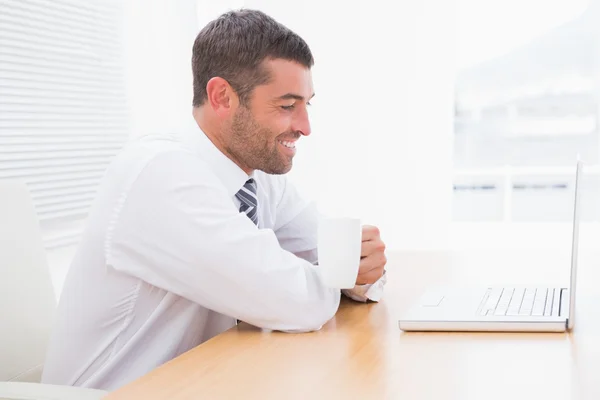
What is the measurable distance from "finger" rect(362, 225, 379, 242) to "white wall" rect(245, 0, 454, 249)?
9.43 feet

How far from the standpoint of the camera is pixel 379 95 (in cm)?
424

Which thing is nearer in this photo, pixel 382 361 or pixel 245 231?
pixel 382 361

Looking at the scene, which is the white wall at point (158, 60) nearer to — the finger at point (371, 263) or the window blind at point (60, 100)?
the window blind at point (60, 100)

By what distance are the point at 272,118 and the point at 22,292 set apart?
1.93ft

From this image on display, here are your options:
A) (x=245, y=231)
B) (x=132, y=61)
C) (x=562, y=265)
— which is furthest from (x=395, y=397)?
(x=132, y=61)

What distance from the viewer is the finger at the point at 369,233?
141 centimetres

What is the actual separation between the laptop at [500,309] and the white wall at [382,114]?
2831 mm

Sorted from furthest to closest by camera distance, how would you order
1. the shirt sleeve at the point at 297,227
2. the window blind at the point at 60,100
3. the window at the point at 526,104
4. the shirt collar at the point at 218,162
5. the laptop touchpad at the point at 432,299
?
the window at the point at 526,104, the window blind at the point at 60,100, the shirt sleeve at the point at 297,227, the shirt collar at the point at 218,162, the laptop touchpad at the point at 432,299

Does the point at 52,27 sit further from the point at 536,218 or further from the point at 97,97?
the point at 536,218

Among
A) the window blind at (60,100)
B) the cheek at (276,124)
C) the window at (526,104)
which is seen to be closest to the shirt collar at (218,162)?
the cheek at (276,124)

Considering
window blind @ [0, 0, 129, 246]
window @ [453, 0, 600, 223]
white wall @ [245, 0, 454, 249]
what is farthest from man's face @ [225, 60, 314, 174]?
window @ [453, 0, 600, 223]

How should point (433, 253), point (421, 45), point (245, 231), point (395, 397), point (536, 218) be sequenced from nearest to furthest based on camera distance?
point (395, 397), point (245, 231), point (433, 253), point (421, 45), point (536, 218)

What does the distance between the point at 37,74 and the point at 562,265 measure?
5.51 ft

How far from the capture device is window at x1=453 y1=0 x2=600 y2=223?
5.53 m
